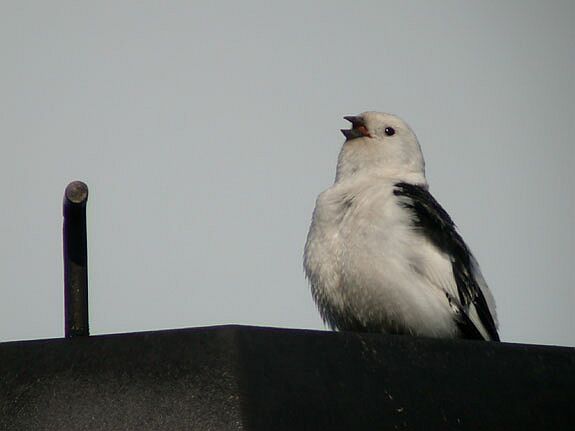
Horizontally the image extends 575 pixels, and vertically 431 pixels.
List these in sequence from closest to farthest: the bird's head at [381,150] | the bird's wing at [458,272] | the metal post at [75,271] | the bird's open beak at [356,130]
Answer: the metal post at [75,271], the bird's wing at [458,272], the bird's head at [381,150], the bird's open beak at [356,130]

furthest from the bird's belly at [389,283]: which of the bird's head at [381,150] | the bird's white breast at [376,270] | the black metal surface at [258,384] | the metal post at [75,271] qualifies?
the metal post at [75,271]

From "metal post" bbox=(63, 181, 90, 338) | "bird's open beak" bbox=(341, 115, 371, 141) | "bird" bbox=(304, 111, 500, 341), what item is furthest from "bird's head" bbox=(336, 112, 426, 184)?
"metal post" bbox=(63, 181, 90, 338)

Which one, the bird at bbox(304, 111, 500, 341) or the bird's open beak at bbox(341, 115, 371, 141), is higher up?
the bird's open beak at bbox(341, 115, 371, 141)

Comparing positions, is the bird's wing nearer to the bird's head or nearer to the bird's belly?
the bird's belly

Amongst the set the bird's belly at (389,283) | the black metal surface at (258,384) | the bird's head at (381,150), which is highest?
the bird's head at (381,150)

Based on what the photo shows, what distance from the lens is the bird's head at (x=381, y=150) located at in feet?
28.1

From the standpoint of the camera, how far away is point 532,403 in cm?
472

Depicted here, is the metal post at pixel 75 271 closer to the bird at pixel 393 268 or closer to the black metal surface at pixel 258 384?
the black metal surface at pixel 258 384

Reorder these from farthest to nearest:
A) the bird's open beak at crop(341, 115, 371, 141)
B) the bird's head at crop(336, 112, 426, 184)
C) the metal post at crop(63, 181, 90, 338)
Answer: the bird's open beak at crop(341, 115, 371, 141) → the bird's head at crop(336, 112, 426, 184) → the metal post at crop(63, 181, 90, 338)

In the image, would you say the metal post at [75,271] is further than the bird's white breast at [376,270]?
No

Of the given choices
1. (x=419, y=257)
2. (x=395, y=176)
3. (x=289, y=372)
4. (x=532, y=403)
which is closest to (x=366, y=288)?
(x=419, y=257)

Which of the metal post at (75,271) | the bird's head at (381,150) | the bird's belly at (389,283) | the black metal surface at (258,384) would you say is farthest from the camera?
the bird's head at (381,150)

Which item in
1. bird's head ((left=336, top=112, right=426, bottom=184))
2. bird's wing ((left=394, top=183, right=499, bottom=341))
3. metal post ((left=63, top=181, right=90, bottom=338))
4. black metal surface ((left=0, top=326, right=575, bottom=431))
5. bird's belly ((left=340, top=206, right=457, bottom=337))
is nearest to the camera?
black metal surface ((left=0, top=326, right=575, bottom=431))

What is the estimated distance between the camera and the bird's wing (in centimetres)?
726
